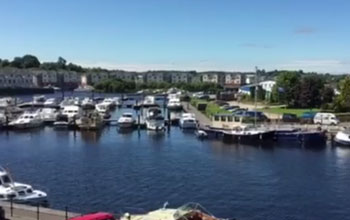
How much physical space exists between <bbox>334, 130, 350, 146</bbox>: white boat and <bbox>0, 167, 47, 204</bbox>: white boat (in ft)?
122

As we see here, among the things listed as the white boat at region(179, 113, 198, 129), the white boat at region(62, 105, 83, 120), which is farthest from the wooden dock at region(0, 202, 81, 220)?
the white boat at region(62, 105, 83, 120)

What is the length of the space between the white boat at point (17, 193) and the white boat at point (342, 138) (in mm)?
37035

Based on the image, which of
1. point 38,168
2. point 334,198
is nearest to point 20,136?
point 38,168

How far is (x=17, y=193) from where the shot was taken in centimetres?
3234

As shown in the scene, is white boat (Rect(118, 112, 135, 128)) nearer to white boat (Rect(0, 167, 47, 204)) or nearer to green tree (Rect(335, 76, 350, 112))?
green tree (Rect(335, 76, 350, 112))

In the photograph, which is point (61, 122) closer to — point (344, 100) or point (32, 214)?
point (344, 100)

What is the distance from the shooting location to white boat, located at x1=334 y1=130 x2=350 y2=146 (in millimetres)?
59938

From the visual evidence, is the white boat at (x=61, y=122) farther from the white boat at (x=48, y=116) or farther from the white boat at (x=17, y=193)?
the white boat at (x=17, y=193)

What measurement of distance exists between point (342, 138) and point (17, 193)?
129ft

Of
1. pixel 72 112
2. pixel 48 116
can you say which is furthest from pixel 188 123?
pixel 48 116

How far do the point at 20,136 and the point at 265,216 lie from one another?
47.4 meters

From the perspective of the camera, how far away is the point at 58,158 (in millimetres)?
52375

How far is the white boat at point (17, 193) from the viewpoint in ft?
105

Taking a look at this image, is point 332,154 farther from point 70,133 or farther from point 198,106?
point 198,106
